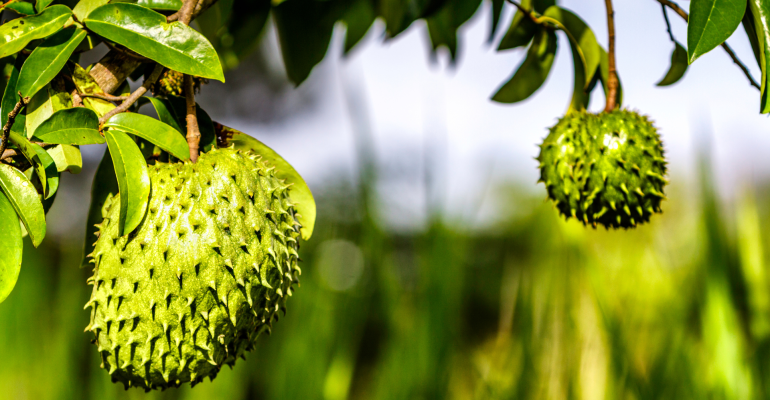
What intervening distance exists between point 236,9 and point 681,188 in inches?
240

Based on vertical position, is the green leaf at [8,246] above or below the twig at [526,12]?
below

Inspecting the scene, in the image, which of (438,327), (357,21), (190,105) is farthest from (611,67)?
(438,327)

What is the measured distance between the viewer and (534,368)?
2.36 meters

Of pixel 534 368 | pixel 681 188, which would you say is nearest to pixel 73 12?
pixel 534 368

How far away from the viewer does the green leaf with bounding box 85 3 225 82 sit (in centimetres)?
62

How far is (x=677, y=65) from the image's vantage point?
1.08 m

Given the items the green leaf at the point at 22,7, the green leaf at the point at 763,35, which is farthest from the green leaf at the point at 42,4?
the green leaf at the point at 763,35

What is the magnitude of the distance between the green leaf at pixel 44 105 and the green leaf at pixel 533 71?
0.90 metres

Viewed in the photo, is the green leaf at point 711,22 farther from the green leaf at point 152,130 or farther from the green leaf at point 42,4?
the green leaf at point 42,4

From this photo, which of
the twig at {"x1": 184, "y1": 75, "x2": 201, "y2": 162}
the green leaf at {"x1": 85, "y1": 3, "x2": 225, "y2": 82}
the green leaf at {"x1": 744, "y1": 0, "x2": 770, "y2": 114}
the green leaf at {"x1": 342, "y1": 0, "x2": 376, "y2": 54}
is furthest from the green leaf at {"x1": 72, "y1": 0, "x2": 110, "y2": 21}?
the green leaf at {"x1": 744, "y1": 0, "x2": 770, "y2": 114}

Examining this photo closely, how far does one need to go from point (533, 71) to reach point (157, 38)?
0.86 meters

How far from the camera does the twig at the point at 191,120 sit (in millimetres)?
714

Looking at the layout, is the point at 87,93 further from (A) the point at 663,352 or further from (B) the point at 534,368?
(A) the point at 663,352

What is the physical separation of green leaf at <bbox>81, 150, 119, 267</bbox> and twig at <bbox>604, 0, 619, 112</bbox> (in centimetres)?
94
